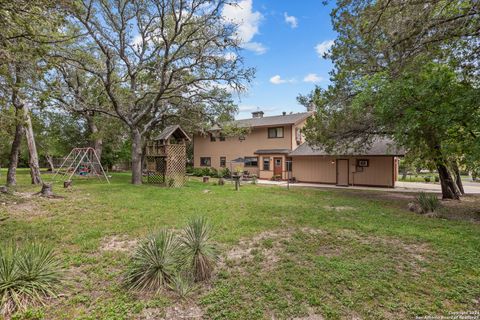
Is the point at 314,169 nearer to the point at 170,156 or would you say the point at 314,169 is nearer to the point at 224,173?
the point at 224,173

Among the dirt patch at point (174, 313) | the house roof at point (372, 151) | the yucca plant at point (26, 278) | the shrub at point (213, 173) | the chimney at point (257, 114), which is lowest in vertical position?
the dirt patch at point (174, 313)

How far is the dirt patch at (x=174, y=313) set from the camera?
9.44 feet

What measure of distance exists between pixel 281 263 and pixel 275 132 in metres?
19.4

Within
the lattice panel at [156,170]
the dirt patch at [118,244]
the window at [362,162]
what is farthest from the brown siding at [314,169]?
the dirt patch at [118,244]

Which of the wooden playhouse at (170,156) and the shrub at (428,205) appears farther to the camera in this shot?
the wooden playhouse at (170,156)

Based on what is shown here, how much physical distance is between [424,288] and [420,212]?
21.0 ft

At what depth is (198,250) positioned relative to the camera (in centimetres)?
377

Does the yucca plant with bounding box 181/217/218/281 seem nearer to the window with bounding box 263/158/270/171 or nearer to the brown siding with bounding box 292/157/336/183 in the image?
the brown siding with bounding box 292/157/336/183

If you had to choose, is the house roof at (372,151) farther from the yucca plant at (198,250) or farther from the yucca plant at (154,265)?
the yucca plant at (154,265)

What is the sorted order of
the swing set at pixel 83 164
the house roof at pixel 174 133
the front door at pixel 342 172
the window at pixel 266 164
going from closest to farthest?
the house roof at pixel 174 133, the swing set at pixel 83 164, the front door at pixel 342 172, the window at pixel 266 164

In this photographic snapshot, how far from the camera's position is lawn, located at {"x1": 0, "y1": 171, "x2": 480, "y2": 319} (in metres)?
3.03

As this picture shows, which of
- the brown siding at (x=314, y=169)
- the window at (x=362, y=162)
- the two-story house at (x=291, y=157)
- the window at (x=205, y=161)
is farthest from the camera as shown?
the window at (x=205, y=161)

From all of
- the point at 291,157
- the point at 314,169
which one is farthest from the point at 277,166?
the point at 314,169

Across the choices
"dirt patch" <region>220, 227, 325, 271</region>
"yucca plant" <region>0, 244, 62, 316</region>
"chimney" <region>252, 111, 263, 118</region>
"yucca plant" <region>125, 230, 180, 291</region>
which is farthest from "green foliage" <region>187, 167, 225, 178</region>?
"yucca plant" <region>0, 244, 62, 316</region>
